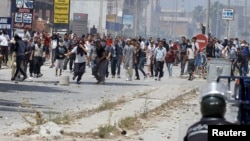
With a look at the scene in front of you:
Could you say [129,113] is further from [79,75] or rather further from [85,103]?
[79,75]

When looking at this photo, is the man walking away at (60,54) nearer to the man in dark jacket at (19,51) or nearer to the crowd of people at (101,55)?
the crowd of people at (101,55)

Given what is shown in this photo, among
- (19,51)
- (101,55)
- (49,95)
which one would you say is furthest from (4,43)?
(49,95)

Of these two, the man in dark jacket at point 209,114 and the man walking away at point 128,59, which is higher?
the man in dark jacket at point 209,114

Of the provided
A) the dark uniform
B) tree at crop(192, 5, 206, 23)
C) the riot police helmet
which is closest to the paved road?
the riot police helmet

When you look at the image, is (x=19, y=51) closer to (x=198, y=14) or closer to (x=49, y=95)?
(x=49, y=95)

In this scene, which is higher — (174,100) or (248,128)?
(248,128)

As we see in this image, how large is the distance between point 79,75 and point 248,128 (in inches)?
1049

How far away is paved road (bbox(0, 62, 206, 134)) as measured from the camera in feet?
65.9

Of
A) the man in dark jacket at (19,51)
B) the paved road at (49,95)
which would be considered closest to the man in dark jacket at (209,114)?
the paved road at (49,95)

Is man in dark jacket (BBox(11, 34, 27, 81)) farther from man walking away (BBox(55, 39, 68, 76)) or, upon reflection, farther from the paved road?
man walking away (BBox(55, 39, 68, 76))

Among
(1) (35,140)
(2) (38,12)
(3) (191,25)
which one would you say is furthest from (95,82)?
(3) (191,25)

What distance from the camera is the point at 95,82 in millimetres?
34875

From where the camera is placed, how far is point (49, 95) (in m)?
26.3

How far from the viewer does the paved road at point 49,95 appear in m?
20.1
